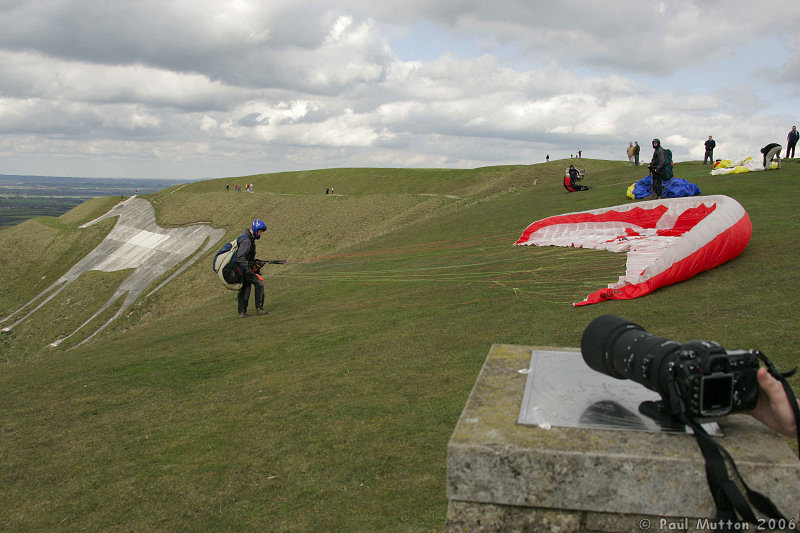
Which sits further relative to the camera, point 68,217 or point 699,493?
point 68,217

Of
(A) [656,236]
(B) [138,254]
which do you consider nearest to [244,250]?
(A) [656,236]

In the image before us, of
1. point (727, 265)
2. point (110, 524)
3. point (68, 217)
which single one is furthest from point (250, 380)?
point (68, 217)

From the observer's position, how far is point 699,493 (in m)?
2.75

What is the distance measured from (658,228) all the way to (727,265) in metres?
3.63

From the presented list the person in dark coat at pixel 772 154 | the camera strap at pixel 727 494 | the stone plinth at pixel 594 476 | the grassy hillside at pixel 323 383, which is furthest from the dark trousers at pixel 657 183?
the camera strap at pixel 727 494

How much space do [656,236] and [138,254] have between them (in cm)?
3973

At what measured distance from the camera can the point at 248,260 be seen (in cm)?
1424

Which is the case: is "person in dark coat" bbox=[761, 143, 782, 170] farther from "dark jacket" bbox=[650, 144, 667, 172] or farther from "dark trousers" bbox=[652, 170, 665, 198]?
"dark jacket" bbox=[650, 144, 667, 172]

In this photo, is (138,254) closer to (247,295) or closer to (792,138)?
(247,295)

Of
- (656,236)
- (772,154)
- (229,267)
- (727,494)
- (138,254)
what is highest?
(772,154)

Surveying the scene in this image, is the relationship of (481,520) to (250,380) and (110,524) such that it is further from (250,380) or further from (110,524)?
(250,380)

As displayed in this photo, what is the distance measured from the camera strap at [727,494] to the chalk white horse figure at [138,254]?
32771 millimetres

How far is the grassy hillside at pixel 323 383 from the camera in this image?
5258 millimetres

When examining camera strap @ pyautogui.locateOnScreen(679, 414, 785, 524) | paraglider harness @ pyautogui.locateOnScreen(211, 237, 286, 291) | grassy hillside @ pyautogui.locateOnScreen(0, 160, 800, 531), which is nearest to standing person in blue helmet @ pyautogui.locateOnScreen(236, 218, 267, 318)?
paraglider harness @ pyautogui.locateOnScreen(211, 237, 286, 291)
